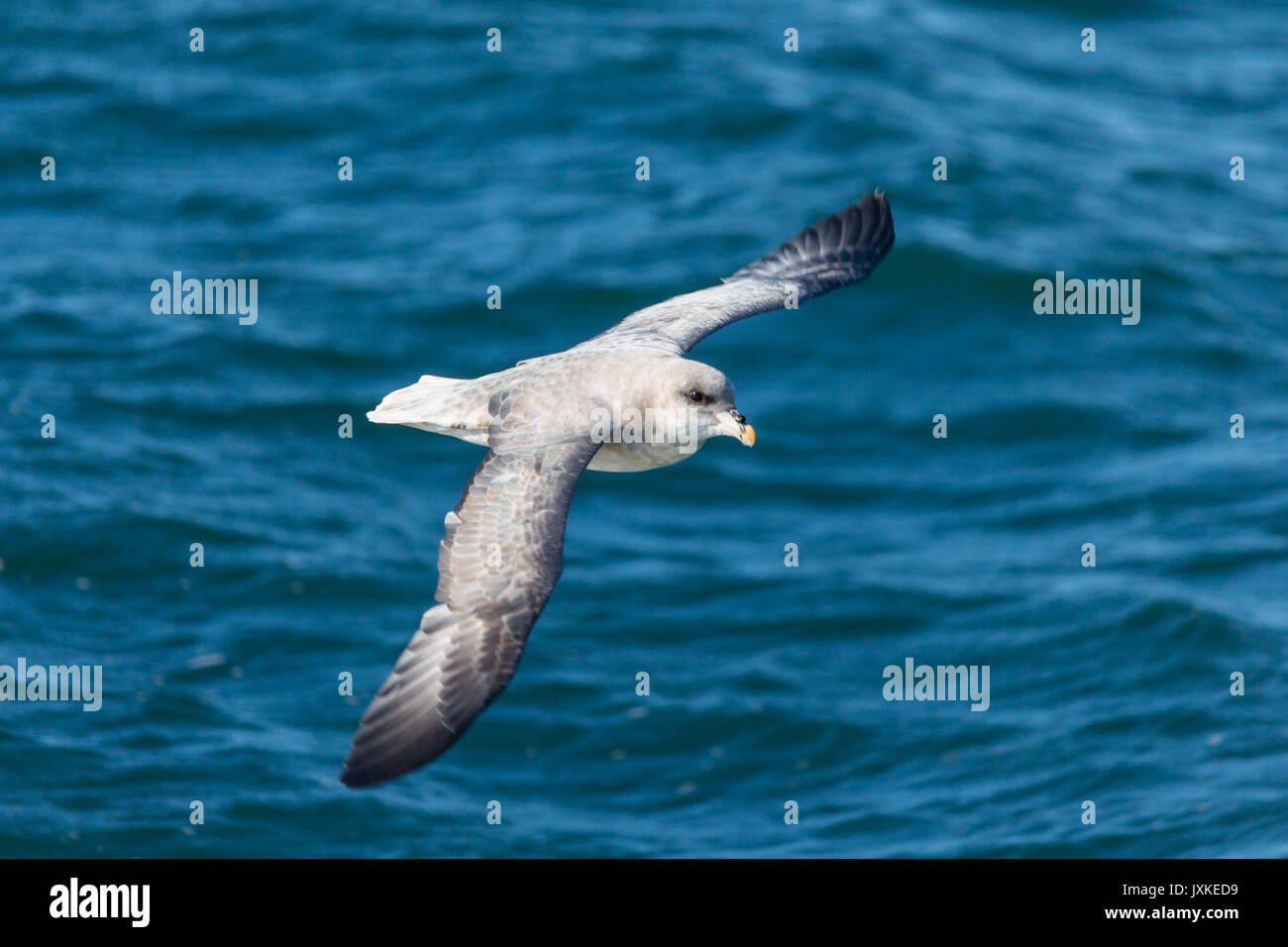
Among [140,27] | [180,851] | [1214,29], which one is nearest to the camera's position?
[180,851]

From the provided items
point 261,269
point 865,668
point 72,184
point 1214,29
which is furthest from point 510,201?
point 1214,29

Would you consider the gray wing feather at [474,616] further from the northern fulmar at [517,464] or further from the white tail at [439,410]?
the white tail at [439,410]

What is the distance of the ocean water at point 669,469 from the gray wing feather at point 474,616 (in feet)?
31.6

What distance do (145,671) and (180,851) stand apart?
8.44 feet

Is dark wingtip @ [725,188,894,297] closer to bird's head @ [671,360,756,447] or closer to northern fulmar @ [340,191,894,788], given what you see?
northern fulmar @ [340,191,894,788]

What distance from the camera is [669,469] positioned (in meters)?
24.7

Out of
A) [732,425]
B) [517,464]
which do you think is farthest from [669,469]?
[517,464]

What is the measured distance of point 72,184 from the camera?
26.5m

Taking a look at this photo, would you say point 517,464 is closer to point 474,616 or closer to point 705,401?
point 474,616

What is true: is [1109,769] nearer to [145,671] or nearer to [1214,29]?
[145,671]

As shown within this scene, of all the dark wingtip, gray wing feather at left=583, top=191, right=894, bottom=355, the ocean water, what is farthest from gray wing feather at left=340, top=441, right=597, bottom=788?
the ocean water

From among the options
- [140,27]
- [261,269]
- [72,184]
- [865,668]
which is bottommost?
[865,668]

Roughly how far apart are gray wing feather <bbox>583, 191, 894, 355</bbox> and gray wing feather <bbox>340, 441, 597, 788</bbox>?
211 centimetres

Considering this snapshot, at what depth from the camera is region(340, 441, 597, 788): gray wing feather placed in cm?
1090
